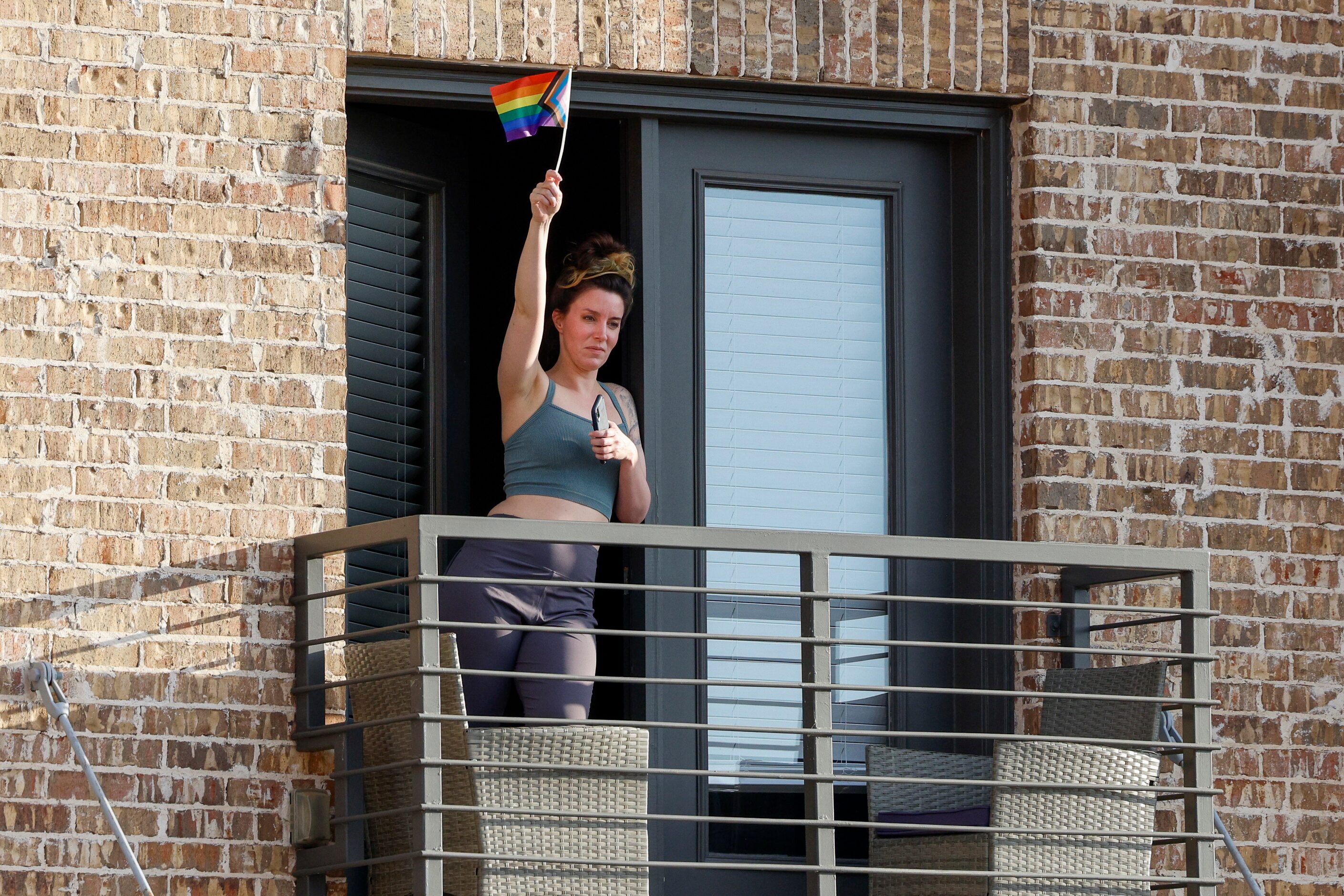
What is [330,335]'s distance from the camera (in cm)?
605

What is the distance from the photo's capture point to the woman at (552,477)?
5.77m

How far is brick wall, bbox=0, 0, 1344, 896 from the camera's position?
5781 mm

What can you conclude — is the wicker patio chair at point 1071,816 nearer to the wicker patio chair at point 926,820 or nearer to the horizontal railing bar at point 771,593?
the wicker patio chair at point 926,820

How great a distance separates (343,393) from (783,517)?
1363mm

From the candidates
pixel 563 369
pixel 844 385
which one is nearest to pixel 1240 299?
pixel 844 385

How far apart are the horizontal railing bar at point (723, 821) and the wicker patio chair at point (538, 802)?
0.09 ft

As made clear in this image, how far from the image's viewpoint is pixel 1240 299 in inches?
263

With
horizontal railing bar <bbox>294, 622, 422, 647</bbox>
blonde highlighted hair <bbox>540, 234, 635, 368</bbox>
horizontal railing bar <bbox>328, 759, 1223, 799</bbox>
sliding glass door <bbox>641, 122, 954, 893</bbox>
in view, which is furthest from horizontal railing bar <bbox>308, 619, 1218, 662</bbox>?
blonde highlighted hair <bbox>540, 234, 635, 368</bbox>

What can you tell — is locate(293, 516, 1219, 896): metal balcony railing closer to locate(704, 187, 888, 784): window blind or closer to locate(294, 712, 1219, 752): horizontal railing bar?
locate(294, 712, 1219, 752): horizontal railing bar

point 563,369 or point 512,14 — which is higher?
point 512,14

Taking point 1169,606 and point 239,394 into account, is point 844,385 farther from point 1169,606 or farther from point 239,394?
point 239,394

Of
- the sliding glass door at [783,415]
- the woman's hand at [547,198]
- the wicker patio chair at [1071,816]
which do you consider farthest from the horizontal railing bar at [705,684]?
the woman's hand at [547,198]

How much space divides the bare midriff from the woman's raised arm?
277 millimetres

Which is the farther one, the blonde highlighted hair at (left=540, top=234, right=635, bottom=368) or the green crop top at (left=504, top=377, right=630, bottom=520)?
the blonde highlighted hair at (left=540, top=234, right=635, bottom=368)
